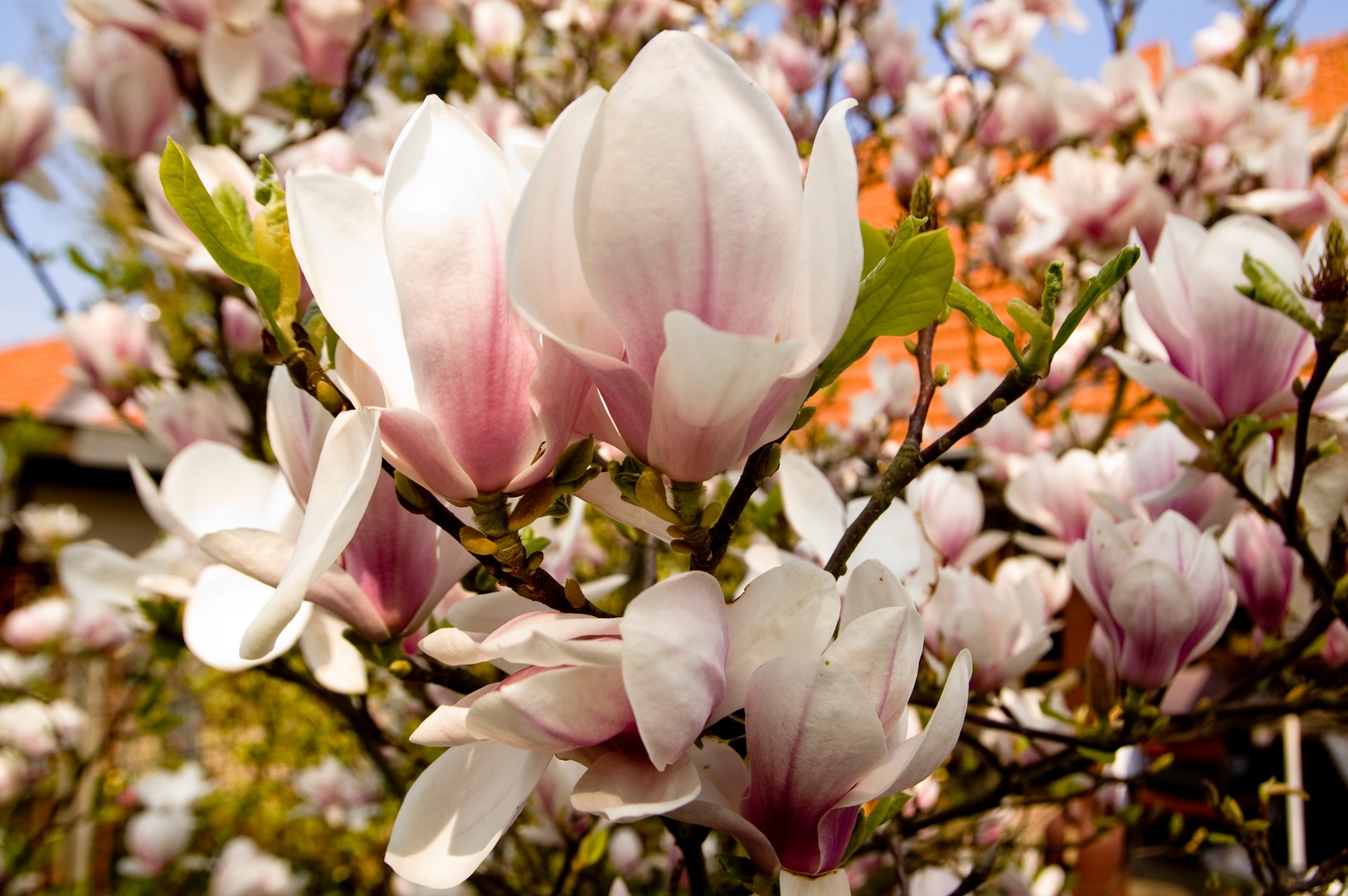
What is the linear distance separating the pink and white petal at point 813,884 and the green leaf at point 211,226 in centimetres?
32

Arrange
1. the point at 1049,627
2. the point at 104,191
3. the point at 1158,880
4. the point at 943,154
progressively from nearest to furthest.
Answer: the point at 1049,627 < the point at 943,154 < the point at 1158,880 < the point at 104,191

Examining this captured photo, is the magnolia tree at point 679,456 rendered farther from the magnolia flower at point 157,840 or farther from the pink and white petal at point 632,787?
the magnolia flower at point 157,840

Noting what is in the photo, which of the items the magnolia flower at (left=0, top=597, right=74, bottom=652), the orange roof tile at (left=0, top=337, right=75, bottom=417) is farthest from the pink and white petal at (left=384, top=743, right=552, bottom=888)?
the orange roof tile at (left=0, top=337, right=75, bottom=417)

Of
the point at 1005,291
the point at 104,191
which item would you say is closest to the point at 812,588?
the point at 1005,291

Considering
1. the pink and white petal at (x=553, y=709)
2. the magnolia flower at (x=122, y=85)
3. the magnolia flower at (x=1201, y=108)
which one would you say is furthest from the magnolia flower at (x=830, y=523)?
the magnolia flower at (x=1201, y=108)

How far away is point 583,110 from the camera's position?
334 millimetres

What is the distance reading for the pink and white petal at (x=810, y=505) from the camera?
0.61 metres

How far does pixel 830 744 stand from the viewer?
354mm

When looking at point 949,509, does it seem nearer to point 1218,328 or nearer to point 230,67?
point 1218,328

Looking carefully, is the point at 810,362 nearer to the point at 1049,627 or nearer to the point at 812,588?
the point at 812,588

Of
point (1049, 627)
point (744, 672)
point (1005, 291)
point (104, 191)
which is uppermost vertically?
point (744, 672)

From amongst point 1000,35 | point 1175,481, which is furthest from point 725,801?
point 1000,35

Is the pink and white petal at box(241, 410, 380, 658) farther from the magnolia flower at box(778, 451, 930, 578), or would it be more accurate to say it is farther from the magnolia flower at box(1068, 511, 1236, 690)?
the magnolia flower at box(1068, 511, 1236, 690)

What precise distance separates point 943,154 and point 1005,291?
152 centimetres
